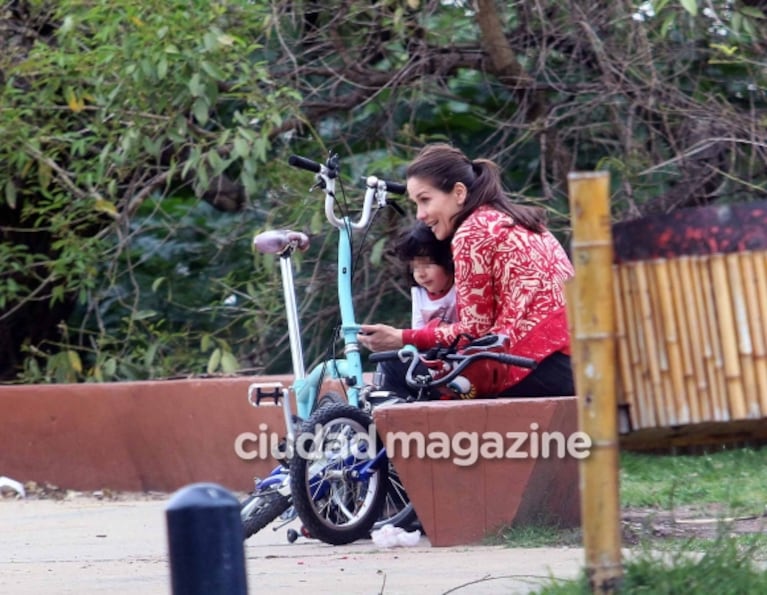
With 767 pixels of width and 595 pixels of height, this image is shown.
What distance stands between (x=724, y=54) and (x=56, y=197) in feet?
13.4

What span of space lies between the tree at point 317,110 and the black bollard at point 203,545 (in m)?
4.37

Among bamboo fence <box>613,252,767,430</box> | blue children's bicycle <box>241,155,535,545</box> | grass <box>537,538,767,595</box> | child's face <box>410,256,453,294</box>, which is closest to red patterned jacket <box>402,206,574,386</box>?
blue children's bicycle <box>241,155,535,545</box>

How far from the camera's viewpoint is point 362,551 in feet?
16.1

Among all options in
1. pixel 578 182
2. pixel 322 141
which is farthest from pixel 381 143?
pixel 578 182

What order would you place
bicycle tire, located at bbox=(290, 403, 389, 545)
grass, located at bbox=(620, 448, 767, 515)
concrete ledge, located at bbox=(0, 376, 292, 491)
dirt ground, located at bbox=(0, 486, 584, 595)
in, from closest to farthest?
1. dirt ground, located at bbox=(0, 486, 584, 595)
2. bicycle tire, located at bbox=(290, 403, 389, 545)
3. grass, located at bbox=(620, 448, 767, 515)
4. concrete ledge, located at bbox=(0, 376, 292, 491)

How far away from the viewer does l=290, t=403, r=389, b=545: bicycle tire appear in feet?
15.8

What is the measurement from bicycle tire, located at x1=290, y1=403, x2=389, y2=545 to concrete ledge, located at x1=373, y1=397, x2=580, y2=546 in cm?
23

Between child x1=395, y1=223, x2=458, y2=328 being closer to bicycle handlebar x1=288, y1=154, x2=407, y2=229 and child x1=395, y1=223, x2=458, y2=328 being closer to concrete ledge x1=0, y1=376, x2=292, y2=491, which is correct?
bicycle handlebar x1=288, y1=154, x2=407, y2=229

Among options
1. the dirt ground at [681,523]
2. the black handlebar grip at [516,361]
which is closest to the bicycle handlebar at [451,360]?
the black handlebar grip at [516,361]

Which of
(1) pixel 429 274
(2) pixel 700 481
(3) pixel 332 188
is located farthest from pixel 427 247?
(2) pixel 700 481

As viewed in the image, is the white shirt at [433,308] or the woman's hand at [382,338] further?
the white shirt at [433,308]

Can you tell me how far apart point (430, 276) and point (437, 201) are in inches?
14.8

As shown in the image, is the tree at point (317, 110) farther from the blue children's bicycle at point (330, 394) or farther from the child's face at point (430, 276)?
the blue children's bicycle at point (330, 394)

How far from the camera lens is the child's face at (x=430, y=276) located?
5.42 meters
